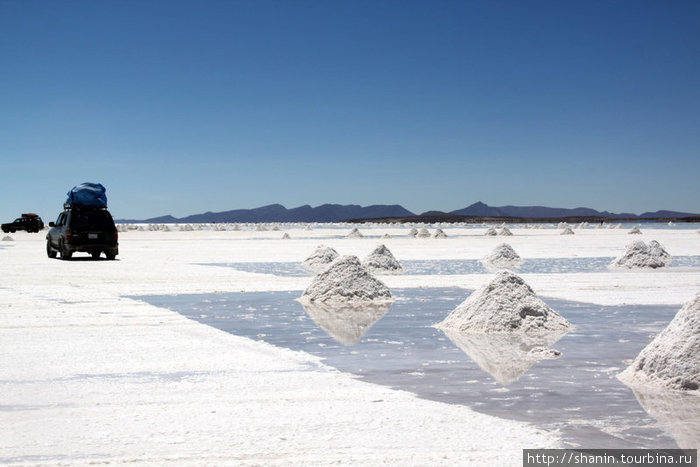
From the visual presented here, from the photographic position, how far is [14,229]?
90.2m

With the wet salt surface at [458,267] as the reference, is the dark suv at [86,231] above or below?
above

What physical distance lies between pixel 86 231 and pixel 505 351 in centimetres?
2455

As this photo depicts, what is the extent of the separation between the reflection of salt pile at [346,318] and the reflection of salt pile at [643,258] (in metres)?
14.3

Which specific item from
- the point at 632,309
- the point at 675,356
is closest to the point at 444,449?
the point at 675,356

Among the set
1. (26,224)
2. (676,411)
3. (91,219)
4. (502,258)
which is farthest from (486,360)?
(26,224)

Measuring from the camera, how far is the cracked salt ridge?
638 cm

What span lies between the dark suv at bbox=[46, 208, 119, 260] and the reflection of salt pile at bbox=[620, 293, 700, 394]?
2636cm

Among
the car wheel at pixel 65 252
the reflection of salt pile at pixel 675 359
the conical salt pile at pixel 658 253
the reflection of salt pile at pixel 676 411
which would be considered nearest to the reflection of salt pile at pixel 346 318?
the reflection of salt pile at pixel 675 359

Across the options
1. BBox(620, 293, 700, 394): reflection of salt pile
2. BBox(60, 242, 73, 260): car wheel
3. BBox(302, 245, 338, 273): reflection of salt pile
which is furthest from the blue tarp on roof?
BBox(620, 293, 700, 394): reflection of salt pile

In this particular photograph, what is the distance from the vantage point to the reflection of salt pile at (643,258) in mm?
26581

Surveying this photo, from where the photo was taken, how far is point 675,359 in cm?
784

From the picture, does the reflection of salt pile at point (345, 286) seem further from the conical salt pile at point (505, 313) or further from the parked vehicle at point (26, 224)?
the parked vehicle at point (26, 224)

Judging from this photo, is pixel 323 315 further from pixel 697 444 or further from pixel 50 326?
pixel 697 444

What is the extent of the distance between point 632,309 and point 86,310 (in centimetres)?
1025
